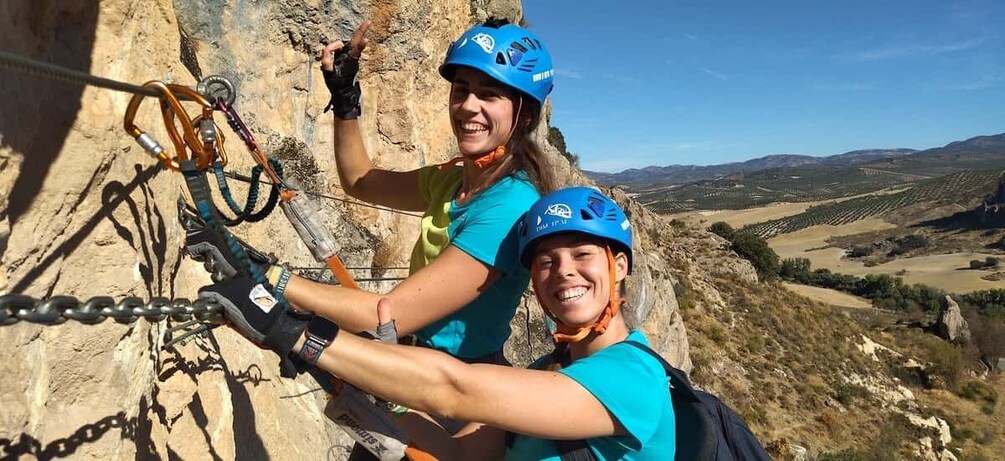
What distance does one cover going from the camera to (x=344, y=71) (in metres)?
3.37

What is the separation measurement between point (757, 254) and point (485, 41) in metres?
39.7

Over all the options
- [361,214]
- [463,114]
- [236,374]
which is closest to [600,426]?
[463,114]

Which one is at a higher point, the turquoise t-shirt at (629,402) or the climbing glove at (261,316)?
the climbing glove at (261,316)

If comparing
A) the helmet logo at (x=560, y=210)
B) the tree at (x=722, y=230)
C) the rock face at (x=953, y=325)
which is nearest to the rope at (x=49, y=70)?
the helmet logo at (x=560, y=210)

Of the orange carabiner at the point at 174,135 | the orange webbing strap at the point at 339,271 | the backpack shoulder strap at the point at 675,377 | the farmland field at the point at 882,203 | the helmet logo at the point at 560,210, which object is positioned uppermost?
the orange carabiner at the point at 174,135

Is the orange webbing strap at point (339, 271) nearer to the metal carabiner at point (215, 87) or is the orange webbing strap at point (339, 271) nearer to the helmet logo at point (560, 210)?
the metal carabiner at point (215, 87)

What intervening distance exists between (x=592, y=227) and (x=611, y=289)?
269mm

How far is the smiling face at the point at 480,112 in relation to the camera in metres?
2.64

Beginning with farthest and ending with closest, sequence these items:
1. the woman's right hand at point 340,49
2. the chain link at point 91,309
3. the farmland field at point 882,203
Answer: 1. the farmland field at point 882,203
2. the woman's right hand at point 340,49
3. the chain link at point 91,309

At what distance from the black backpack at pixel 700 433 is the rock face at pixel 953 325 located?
4838cm

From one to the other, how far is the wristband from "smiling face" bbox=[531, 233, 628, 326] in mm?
978

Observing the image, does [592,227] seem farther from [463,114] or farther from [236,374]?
[236,374]

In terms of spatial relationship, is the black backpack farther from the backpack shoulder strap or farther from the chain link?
the chain link

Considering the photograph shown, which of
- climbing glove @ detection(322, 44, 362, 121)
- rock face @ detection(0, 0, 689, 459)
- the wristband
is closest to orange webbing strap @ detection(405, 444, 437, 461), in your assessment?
the wristband
